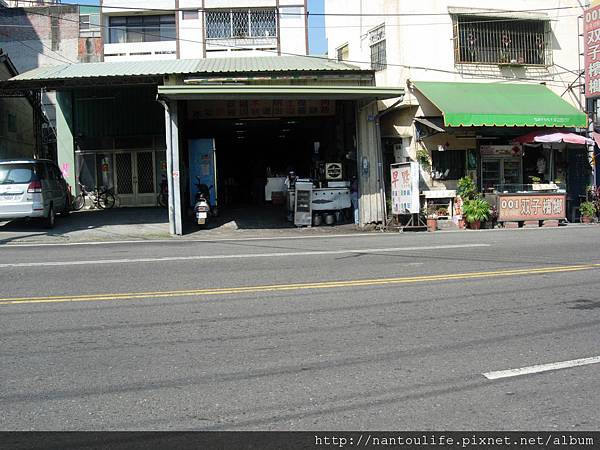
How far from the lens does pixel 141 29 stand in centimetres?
2642

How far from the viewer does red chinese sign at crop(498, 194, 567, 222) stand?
18594mm

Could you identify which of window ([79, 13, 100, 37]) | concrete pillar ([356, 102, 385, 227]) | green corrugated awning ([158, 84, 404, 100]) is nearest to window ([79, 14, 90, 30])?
window ([79, 13, 100, 37])

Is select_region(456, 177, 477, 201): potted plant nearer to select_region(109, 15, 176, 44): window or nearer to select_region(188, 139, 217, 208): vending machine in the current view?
select_region(188, 139, 217, 208): vending machine

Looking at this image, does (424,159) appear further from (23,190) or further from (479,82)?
(23,190)

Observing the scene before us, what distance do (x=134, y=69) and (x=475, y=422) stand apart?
57.8 feet

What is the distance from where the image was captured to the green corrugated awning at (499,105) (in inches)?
721

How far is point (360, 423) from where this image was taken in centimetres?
400

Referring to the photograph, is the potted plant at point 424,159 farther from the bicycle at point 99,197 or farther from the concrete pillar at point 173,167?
the bicycle at point 99,197

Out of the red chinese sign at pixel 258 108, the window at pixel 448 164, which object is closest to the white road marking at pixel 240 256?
the window at pixel 448 164

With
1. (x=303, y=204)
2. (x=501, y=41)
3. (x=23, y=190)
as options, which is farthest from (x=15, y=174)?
(x=501, y=41)

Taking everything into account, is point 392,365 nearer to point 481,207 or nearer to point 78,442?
point 78,442

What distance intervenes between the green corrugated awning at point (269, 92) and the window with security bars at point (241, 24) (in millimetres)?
10039

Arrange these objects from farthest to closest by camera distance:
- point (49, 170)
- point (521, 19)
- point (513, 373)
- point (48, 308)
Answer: point (521, 19), point (49, 170), point (48, 308), point (513, 373)

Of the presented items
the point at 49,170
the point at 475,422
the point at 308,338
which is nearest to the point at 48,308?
the point at 308,338
